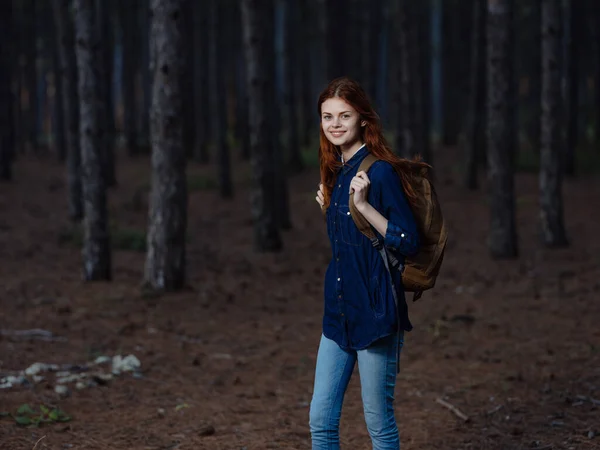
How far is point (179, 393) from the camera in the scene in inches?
308

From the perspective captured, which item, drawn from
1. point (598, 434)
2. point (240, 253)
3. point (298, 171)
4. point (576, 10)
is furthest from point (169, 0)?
point (576, 10)

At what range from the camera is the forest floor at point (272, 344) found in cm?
667

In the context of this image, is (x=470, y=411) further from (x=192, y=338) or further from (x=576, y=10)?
(x=576, y=10)

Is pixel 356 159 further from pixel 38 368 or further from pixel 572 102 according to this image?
pixel 572 102

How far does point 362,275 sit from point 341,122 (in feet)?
2.55

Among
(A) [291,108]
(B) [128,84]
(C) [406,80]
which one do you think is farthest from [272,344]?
(B) [128,84]

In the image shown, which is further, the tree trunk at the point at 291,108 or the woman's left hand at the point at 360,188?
the tree trunk at the point at 291,108

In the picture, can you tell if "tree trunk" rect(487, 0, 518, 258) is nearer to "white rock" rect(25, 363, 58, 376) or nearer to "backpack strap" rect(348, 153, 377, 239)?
"white rock" rect(25, 363, 58, 376)

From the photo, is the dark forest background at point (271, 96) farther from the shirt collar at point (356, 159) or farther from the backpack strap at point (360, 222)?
the backpack strap at point (360, 222)

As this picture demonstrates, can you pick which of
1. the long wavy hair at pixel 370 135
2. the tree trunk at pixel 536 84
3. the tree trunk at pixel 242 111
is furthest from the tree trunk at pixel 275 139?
the tree trunk at pixel 536 84

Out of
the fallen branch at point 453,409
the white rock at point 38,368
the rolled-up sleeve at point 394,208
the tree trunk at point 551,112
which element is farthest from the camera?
the tree trunk at point 551,112

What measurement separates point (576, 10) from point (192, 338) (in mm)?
17877

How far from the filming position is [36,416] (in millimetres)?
6848

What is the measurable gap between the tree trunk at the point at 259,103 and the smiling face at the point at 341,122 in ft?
34.3
